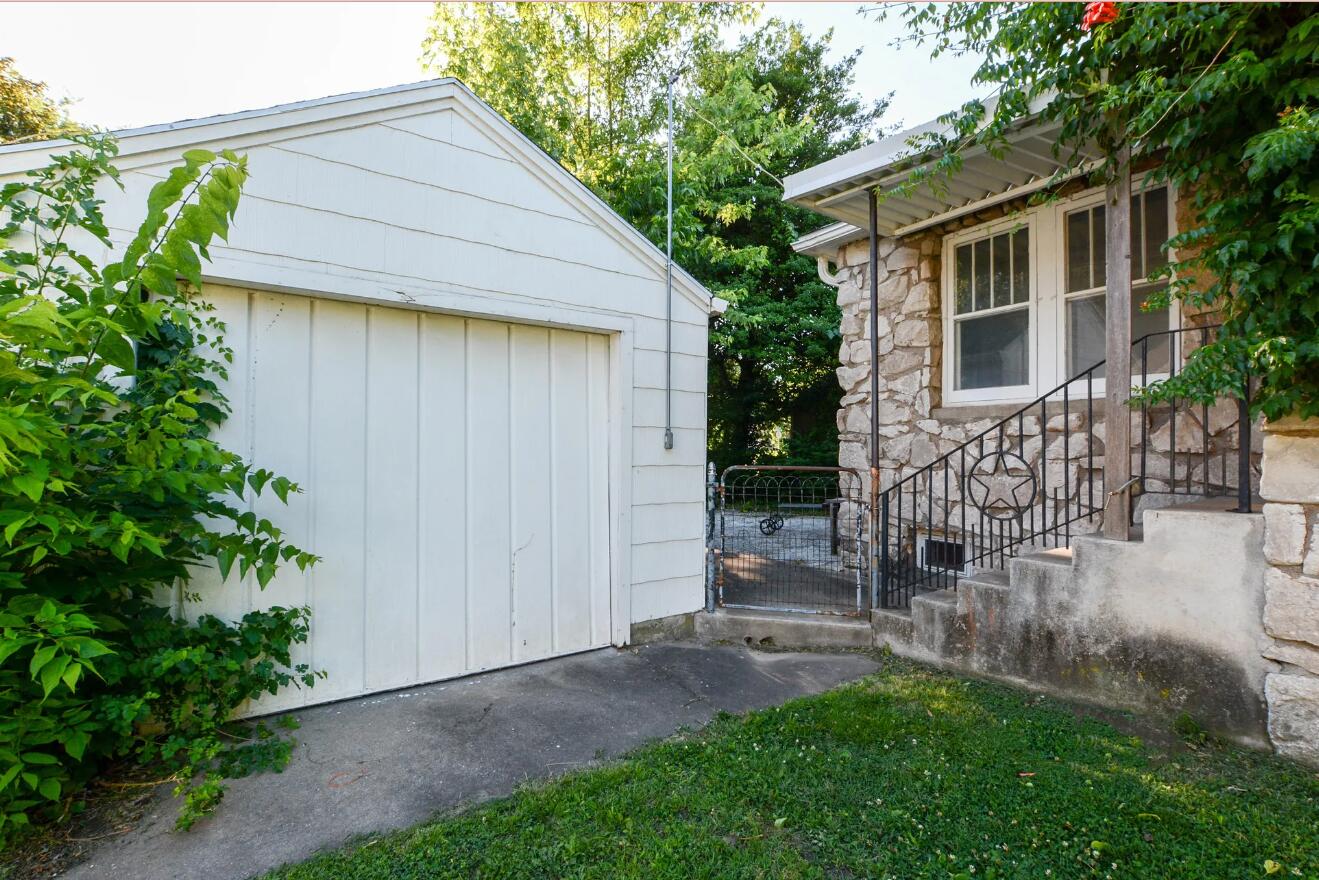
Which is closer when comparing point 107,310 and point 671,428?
point 107,310

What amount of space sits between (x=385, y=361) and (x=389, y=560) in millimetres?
1038

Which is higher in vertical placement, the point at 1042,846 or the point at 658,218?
the point at 658,218

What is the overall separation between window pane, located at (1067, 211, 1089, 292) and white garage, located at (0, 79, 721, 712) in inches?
102

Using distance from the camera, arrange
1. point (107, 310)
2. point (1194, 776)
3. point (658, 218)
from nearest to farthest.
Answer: point (107, 310) < point (1194, 776) < point (658, 218)

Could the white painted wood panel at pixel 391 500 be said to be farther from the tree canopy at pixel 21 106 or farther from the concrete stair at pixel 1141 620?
the tree canopy at pixel 21 106

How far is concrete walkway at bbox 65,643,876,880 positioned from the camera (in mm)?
2016

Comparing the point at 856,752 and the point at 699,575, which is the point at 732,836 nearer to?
the point at 856,752

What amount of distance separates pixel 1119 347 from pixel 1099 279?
1.49m

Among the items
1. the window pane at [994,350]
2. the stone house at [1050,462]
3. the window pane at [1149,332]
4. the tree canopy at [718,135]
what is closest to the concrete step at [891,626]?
the stone house at [1050,462]

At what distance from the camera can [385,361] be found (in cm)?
323

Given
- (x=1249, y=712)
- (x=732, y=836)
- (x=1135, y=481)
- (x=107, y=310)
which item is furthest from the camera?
(x=1135, y=481)

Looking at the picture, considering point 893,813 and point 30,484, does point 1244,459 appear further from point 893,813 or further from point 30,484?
point 30,484

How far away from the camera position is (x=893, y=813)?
212 cm

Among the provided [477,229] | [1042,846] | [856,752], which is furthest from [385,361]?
[1042,846]
